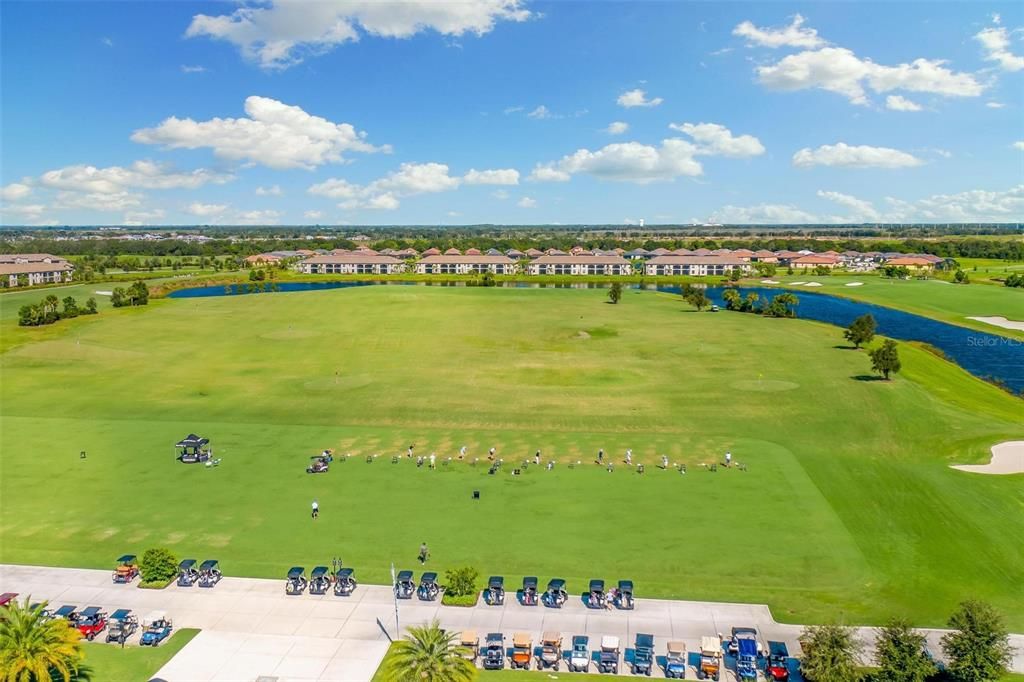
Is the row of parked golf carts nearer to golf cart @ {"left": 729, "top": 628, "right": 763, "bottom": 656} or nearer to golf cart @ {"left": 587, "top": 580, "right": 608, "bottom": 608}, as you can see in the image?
golf cart @ {"left": 729, "top": 628, "right": 763, "bottom": 656}

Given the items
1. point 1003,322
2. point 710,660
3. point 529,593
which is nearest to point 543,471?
point 529,593

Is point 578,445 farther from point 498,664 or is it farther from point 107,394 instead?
point 107,394

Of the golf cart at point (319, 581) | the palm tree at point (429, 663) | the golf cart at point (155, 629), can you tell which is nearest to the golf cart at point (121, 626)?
the golf cart at point (155, 629)

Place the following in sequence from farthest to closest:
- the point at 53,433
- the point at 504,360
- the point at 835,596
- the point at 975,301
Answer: the point at 975,301, the point at 504,360, the point at 53,433, the point at 835,596

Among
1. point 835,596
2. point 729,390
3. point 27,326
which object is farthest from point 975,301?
point 27,326

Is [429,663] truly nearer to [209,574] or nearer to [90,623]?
[209,574]

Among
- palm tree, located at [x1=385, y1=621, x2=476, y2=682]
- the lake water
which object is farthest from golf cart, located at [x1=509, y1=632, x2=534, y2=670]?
the lake water
